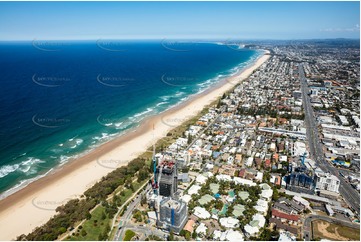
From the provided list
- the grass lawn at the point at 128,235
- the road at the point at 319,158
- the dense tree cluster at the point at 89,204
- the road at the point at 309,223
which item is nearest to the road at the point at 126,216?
the grass lawn at the point at 128,235

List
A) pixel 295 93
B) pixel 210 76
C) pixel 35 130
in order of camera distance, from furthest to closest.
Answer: pixel 210 76
pixel 295 93
pixel 35 130

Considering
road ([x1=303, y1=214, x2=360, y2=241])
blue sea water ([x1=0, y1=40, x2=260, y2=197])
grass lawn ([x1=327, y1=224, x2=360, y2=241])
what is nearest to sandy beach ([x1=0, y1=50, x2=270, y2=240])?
blue sea water ([x1=0, y1=40, x2=260, y2=197])

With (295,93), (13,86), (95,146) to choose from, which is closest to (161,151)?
(95,146)

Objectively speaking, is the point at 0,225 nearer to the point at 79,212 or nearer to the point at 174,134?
the point at 79,212

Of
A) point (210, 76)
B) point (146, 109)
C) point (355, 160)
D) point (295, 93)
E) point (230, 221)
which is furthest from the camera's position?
point (210, 76)

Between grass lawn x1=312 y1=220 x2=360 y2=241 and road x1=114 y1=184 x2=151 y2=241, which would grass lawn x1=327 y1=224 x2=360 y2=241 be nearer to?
grass lawn x1=312 y1=220 x2=360 y2=241

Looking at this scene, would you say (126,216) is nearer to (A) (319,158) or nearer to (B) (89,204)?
(B) (89,204)

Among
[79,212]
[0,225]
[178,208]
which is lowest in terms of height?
[0,225]
